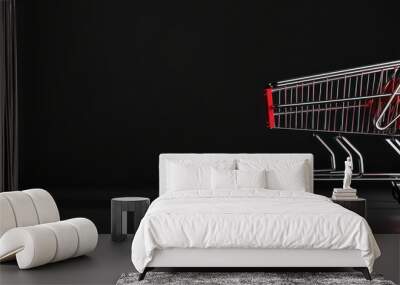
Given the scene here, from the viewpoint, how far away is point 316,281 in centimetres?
→ 436

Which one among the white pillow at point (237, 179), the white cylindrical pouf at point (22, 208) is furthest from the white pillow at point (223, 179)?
the white cylindrical pouf at point (22, 208)

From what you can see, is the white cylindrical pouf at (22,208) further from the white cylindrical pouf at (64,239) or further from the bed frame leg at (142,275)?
the bed frame leg at (142,275)

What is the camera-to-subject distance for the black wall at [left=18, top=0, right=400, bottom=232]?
9547mm

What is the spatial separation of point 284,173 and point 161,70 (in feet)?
12.6

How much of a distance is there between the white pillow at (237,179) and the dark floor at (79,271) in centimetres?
A: 105

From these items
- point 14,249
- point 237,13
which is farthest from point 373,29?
point 14,249

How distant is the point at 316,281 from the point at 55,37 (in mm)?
6286

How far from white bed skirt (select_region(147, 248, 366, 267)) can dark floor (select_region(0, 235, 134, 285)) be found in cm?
40

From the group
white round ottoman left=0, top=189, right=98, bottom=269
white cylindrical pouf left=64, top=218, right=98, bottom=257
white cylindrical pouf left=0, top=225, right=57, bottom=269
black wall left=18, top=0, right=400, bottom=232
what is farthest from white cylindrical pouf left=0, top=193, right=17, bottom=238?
black wall left=18, top=0, right=400, bottom=232

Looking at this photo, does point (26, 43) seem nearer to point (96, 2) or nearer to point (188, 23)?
point (96, 2)

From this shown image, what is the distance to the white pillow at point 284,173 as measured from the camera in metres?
6.15

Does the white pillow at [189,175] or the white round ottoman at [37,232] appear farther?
the white pillow at [189,175]

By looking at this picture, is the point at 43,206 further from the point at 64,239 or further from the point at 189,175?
the point at 189,175

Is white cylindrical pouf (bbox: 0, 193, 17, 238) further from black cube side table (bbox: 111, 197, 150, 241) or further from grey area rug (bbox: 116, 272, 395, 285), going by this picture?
black cube side table (bbox: 111, 197, 150, 241)
